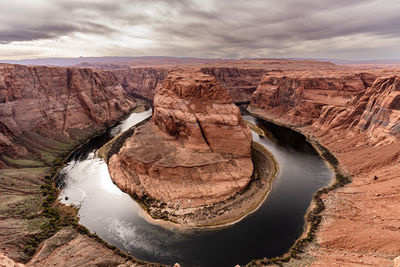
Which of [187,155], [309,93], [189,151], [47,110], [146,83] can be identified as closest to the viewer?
[187,155]

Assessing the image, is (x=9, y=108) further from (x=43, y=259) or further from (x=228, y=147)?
(x=228, y=147)

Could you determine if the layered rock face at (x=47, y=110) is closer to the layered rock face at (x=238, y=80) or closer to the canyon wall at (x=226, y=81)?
the canyon wall at (x=226, y=81)

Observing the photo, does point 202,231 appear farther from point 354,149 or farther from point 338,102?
point 338,102

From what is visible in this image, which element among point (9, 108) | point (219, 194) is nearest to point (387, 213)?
point (219, 194)

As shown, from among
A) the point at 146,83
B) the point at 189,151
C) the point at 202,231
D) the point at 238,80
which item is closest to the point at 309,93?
the point at 189,151

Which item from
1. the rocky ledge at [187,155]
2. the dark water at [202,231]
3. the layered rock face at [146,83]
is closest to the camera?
the dark water at [202,231]

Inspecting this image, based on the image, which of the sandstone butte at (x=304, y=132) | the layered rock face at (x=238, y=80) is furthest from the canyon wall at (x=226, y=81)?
the sandstone butte at (x=304, y=132)

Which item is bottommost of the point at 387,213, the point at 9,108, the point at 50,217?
the point at 50,217
